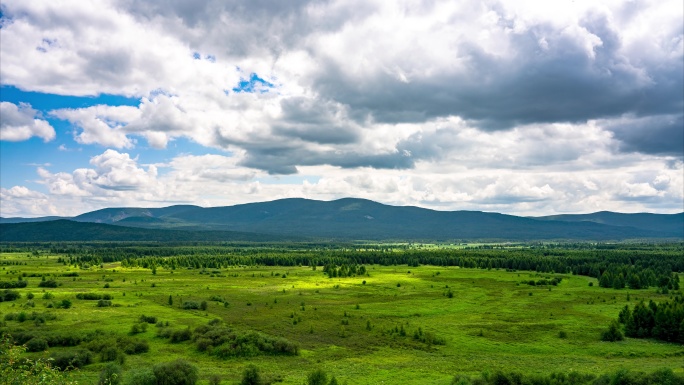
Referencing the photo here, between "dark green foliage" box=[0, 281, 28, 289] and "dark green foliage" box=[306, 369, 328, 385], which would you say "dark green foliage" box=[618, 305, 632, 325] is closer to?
"dark green foliage" box=[306, 369, 328, 385]

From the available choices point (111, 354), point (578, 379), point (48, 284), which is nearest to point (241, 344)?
point (111, 354)

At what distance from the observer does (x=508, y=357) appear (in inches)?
2510

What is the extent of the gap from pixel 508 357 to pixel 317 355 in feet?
85.4

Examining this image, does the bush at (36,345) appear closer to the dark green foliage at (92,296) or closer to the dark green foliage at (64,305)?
the dark green foliage at (64,305)

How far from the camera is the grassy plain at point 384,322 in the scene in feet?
193

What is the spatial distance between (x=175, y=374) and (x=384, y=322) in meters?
45.5

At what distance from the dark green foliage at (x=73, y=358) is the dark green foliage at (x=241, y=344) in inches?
548

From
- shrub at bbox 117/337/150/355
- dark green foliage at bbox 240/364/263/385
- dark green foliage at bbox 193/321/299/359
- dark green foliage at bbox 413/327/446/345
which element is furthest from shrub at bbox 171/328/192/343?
dark green foliage at bbox 413/327/446/345

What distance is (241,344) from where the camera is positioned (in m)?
65.6

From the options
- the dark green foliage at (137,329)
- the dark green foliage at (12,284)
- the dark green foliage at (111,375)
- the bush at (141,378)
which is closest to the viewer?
the dark green foliage at (111,375)

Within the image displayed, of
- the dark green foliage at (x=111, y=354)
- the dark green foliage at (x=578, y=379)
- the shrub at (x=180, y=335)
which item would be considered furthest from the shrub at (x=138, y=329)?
the dark green foliage at (x=578, y=379)

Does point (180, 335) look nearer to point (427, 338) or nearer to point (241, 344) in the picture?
point (241, 344)

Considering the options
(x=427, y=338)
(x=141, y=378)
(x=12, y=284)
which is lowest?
(x=427, y=338)

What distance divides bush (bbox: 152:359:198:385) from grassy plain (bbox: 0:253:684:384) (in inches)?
184
